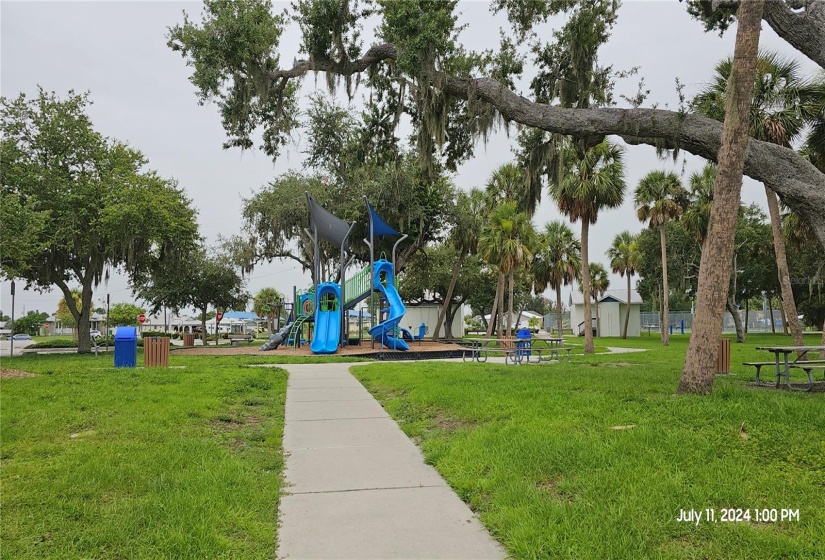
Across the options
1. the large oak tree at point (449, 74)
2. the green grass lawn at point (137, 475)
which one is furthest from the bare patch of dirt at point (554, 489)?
the large oak tree at point (449, 74)

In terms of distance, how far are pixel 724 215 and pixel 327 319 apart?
18.3m

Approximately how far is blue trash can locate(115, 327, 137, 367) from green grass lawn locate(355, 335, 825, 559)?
395 inches

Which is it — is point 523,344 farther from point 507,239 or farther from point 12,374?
point 12,374

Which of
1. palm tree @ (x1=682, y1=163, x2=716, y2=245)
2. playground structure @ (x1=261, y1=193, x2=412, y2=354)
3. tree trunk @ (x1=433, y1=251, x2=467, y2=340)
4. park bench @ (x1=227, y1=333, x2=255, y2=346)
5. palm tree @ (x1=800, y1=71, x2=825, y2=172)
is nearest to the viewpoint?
palm tree @ (x1=800, y1=71, x2=825, y2=172)

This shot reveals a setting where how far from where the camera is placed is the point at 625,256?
1805 inches

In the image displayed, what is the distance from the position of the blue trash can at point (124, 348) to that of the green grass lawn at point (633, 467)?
10.0 meters

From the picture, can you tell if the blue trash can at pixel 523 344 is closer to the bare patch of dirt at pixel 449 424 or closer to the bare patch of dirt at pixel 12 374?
the bare patch of dirt at pixel 449 424

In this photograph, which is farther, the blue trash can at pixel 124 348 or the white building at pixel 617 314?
the white building at pixel 617 314

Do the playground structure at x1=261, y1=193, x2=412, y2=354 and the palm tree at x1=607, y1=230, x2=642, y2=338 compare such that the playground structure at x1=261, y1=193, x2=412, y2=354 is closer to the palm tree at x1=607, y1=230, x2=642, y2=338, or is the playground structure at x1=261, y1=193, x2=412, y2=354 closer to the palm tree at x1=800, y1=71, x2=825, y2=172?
the palm tree at x1=800, y1=71, x2=825, y2=172

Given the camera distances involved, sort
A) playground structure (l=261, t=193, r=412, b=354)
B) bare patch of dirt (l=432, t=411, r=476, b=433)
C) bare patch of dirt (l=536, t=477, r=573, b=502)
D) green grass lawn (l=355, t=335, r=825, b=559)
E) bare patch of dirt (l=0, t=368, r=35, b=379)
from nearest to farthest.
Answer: green grass lawn (l=355, t=335, r=825, b=559) < bare patch of dirt (l=536, t=477, r=573, b=502) < bare patch of dirt (l=432, t=411, r=476, b=433) < bare patch of dirt (l=0, t=368, r=35, b=379) < playground structure (l=261, t=193, r=412, b=354)

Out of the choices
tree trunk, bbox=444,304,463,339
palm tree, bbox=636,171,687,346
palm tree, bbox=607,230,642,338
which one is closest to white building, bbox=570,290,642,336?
palm tree, bbox=607,230,642,338

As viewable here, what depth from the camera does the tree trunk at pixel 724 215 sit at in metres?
7.21

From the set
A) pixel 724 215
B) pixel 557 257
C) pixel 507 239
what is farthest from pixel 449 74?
pixel 557 257

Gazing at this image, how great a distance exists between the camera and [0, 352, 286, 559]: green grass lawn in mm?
3527
